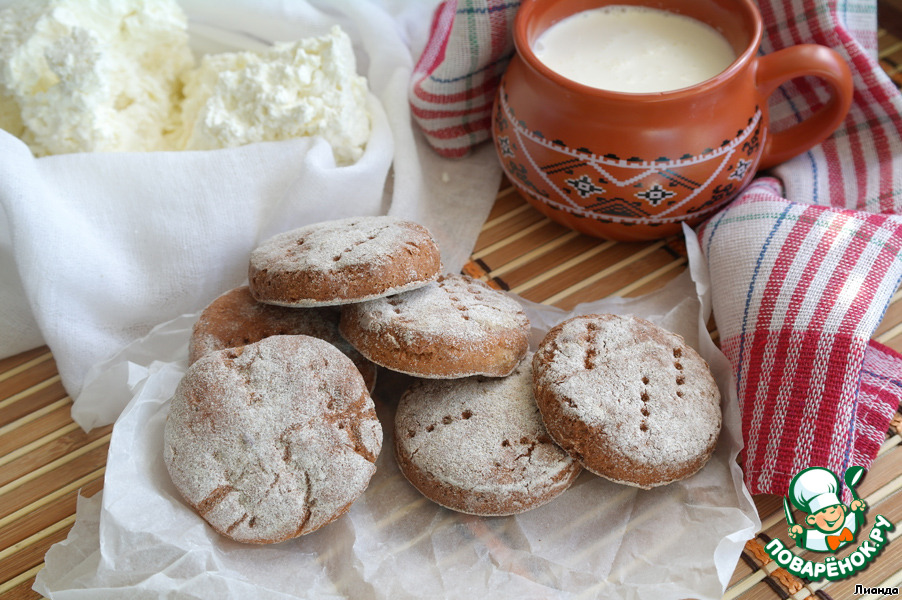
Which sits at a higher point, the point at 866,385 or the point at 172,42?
the point at 172,42

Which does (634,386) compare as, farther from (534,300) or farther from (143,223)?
(143,223)

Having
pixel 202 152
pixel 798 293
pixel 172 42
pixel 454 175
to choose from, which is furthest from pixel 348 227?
pixel 798 293

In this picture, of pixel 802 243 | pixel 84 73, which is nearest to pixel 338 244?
pixel 84 73

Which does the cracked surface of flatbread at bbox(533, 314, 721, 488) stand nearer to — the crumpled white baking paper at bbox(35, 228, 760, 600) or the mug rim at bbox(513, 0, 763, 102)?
the crumpled white baking paper at bbox(35, 228, 760, 600)

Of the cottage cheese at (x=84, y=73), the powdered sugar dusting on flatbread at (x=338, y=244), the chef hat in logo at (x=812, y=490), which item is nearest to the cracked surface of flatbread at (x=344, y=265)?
the powdered sugar dusting on flatbread at (x=338, y=244)

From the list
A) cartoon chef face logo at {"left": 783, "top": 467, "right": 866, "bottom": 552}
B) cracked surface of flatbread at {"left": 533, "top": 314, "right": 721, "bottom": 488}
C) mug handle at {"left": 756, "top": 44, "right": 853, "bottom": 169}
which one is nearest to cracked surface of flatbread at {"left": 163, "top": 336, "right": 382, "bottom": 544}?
cracked surface of flatbread at {"left": 533, "top": 314, "right": 721, "bottom": 488}

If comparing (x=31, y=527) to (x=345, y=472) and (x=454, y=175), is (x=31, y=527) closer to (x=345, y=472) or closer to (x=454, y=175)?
(x=345, y=472)
